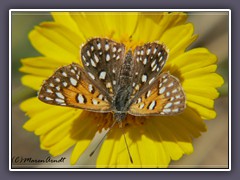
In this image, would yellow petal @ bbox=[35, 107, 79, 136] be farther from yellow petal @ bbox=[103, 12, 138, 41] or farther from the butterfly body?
yellow petal @ bbox=[103, 12, 138, 41]

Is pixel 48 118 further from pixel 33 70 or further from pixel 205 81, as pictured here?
pixel 205 81

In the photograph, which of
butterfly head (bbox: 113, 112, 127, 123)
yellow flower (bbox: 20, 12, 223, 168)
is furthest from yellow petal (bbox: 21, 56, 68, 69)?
butterfly head (bbox: 113, 112, 127, 123)

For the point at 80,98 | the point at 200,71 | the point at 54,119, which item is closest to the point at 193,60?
the point at 200,71

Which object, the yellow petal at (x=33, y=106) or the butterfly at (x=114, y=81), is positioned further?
the yellow petal at (x=33, y=106)

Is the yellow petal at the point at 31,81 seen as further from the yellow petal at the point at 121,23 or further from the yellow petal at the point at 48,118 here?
the yellow petal at the point at 121,23

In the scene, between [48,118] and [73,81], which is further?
[48,118]

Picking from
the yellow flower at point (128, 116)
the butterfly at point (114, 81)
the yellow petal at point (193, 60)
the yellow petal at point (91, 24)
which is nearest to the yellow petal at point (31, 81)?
the yellow flower at point (128, 116)

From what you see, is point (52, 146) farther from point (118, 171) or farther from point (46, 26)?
point (46, 26)
